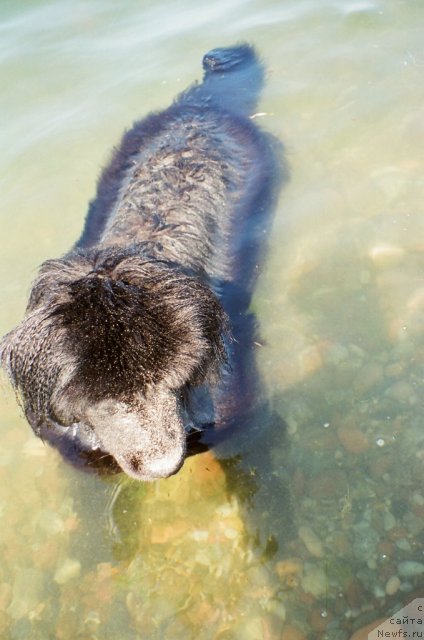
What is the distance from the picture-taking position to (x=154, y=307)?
349cm

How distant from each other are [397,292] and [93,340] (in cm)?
342

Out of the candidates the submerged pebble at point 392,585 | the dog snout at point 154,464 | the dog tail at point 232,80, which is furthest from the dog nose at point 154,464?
the dog tail at point 232,80

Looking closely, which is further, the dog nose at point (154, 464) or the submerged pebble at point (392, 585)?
the submerged pebble at point (392, 585)

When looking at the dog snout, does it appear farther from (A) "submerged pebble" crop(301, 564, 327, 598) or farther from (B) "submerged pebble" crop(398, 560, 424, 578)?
(B) "submerged pebble" crop(398, 560, 424, 578)

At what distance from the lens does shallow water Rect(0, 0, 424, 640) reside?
155 inches

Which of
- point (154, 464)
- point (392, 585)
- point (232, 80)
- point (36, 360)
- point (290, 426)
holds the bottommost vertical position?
point (392, 585)

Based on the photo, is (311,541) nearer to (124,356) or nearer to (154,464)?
(154,464)

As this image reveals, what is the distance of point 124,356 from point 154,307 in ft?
1.35

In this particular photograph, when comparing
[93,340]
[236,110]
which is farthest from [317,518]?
[236,110]

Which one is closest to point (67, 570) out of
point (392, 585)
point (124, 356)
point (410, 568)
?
point (124, 356)

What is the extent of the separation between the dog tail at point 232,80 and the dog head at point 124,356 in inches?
183

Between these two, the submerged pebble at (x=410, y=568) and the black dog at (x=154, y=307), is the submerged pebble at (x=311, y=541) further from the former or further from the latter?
the black dog at (x=154, y=307)

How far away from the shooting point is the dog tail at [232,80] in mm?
7727

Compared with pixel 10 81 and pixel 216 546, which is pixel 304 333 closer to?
pixel 216 546
